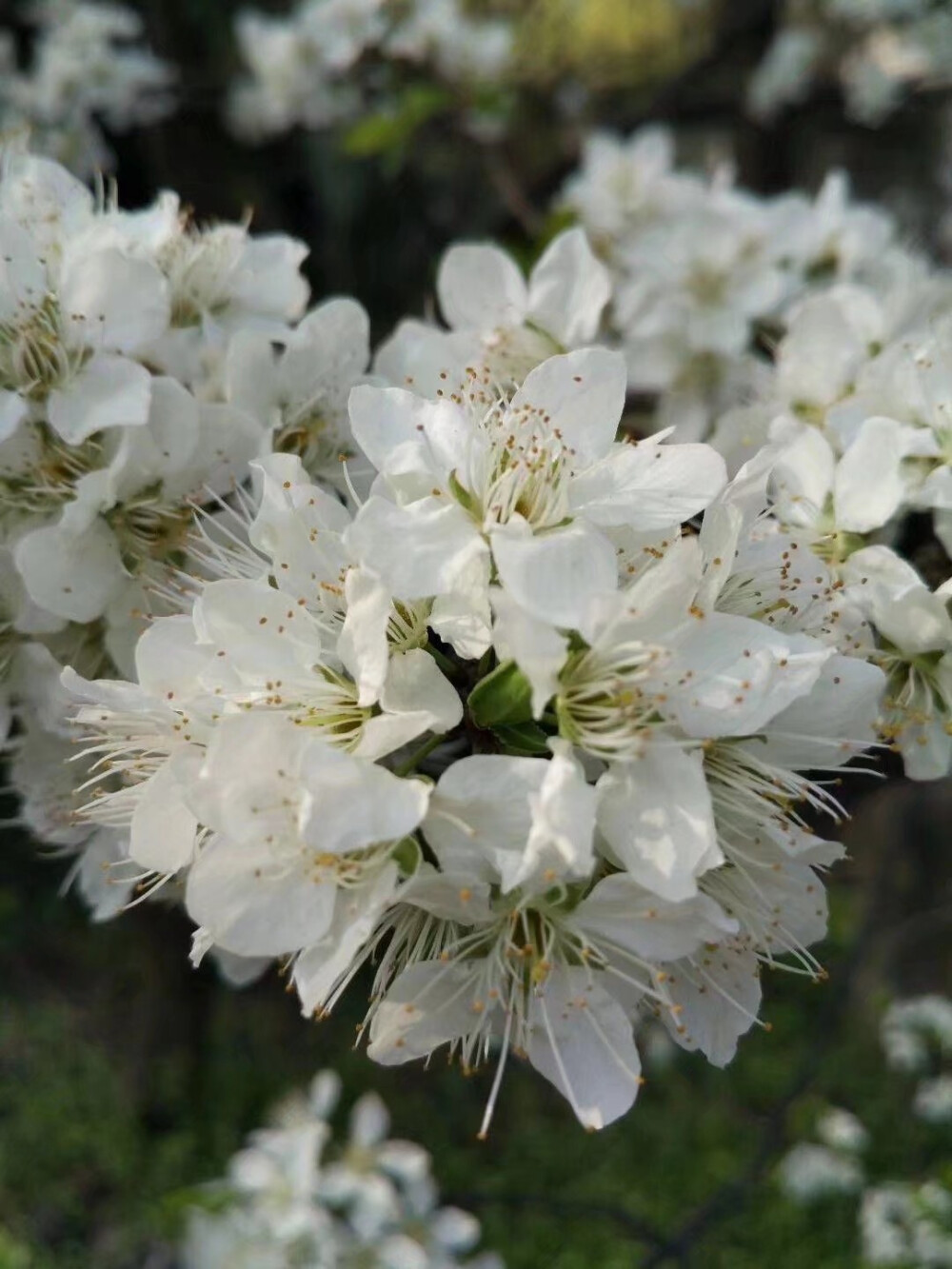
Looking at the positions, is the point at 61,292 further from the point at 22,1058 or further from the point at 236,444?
the point at 22,1058

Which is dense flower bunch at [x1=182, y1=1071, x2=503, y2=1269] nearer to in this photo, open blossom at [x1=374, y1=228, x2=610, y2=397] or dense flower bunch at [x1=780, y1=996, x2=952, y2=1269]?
dense flower bunch at [x1=780, y1=996, x2=952, y2=1269]

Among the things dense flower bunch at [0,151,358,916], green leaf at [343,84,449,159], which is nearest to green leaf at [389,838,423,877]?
dense flower bunch at [0,151,358,916]

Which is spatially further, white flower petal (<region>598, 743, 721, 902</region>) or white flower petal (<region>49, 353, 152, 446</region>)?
white flower petal (<region>49, 353, 152, 446</region>)

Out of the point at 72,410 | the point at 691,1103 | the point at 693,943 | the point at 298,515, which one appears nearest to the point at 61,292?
the point at 72,410

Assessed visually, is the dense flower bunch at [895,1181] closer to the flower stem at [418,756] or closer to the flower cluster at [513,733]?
the flower cluster at [513,733]

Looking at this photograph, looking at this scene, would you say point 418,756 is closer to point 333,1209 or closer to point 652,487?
point 652,487

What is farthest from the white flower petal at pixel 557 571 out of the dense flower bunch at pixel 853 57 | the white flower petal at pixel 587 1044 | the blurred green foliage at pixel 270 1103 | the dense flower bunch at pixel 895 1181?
the blurred green foliage at pixel 270 1103

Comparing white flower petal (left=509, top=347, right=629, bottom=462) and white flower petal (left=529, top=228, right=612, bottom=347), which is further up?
white flower petal (left=509, top=347, right=629, bottom=462)
